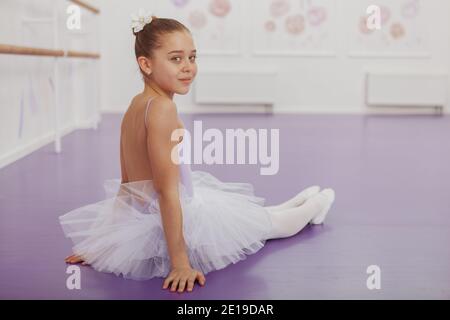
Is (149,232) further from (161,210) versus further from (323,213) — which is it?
(323,213)

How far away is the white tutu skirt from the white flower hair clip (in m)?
0.36

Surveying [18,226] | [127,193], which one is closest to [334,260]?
[127,193]

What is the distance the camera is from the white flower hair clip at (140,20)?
1.34m

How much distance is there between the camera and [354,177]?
8.89ft

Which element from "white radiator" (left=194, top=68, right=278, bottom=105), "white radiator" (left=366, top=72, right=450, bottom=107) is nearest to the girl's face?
"white radiator" (left=194, top=68, right=278, bottom=105)

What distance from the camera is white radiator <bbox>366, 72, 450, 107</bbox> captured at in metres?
6.17

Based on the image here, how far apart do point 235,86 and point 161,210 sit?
16.0ft

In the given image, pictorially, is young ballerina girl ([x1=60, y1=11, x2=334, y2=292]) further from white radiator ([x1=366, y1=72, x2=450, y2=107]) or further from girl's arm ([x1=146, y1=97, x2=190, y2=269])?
white radiator ([x1=366, y1=72, x2=450, y2=107])

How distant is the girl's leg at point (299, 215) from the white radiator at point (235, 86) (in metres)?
4.18

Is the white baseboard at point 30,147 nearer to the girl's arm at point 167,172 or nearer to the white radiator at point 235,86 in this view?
the girl's arm at point 167,172

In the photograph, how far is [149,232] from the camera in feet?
4.55

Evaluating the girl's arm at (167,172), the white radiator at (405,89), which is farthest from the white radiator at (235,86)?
the girl's arm at (167,172)

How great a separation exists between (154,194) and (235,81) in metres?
4.80

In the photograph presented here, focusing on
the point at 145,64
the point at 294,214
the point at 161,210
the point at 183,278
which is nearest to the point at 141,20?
the point at 145,64
